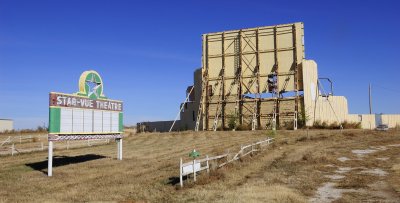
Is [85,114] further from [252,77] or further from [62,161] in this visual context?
[252,77]

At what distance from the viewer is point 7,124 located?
249 ft

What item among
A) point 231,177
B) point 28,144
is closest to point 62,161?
point 231,177

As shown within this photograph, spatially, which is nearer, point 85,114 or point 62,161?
point 85,114

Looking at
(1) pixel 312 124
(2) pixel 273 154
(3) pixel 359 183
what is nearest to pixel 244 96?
(1) pixel 312 124

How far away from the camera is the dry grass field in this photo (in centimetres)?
1512

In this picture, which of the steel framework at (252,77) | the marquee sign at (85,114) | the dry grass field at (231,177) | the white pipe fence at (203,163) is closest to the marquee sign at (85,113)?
the marquee sign at (85,114)

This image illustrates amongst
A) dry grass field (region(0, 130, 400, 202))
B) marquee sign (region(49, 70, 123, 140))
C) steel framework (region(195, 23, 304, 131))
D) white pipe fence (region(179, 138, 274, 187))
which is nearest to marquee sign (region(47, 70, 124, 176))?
marquee sign (region(49, 70, 123, 140))

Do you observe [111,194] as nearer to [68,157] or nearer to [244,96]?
[68,157]

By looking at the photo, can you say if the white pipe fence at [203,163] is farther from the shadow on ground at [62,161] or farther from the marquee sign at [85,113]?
the shadow on ground at [62,161]

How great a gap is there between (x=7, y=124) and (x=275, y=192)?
238ft

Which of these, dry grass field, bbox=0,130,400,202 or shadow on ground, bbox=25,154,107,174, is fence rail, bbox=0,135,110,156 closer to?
dry grass field, bbox=0,130,400,202

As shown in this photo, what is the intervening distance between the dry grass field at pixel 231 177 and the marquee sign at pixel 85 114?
79.1 inches

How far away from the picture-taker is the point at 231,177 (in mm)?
18969

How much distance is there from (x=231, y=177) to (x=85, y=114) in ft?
36.9
